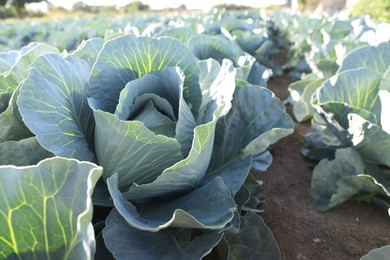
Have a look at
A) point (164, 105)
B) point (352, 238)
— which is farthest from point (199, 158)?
point (352, 238)

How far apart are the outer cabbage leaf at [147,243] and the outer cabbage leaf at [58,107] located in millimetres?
246

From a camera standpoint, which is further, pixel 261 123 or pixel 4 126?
pixel 261 123

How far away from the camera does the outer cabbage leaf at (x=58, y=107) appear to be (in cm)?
105

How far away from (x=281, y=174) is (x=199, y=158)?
1391mm

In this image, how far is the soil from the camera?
1.67 m

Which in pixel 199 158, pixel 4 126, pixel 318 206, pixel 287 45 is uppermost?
pixel 4 126

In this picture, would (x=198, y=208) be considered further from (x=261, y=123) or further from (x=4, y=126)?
(x=4, y=126)

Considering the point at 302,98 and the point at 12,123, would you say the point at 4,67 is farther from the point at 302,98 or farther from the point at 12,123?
the point at 302,98

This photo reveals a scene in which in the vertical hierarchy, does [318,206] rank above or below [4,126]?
below

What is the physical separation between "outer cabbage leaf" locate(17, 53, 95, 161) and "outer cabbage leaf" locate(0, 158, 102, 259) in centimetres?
27

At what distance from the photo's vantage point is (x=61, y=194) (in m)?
0.79

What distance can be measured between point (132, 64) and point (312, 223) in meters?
1.20

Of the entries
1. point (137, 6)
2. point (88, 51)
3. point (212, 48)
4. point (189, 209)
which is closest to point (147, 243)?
point (189, 209)

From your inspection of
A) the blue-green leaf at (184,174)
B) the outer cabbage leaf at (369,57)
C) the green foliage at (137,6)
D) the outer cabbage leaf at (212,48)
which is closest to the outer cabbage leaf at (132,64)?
the blue-green leaf at (184,174)
